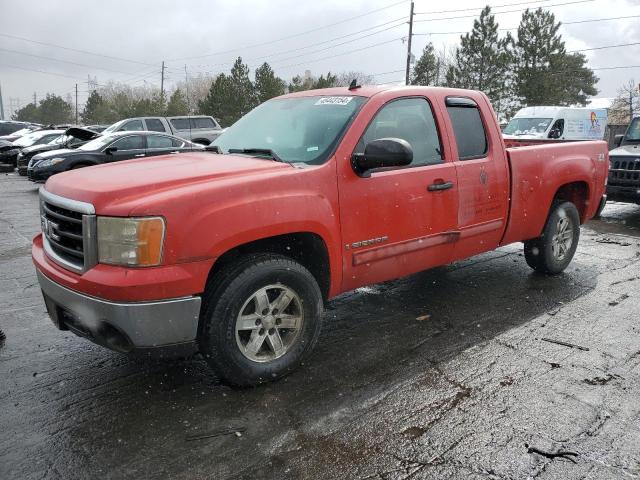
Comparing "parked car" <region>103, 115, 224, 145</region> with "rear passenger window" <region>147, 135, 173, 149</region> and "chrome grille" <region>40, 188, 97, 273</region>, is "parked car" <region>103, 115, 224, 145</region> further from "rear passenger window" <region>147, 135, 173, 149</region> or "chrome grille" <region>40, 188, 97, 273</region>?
"chrome grille" <region>40, 188, 97, 273</region>

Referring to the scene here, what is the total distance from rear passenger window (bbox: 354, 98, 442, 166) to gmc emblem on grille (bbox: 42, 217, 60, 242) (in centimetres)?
209

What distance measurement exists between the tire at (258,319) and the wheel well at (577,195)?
3.52 metres

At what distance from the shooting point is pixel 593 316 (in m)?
4.48

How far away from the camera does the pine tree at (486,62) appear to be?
4091 cm

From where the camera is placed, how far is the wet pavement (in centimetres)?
255

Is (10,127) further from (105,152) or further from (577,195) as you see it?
(577,195)

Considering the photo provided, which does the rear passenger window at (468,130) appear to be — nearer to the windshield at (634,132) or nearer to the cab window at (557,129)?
the windshield at (634,132)

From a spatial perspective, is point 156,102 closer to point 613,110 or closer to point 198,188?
point 613,110

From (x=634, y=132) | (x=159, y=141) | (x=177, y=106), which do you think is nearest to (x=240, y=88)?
(x=177, y=106)

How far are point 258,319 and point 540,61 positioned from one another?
43.2m

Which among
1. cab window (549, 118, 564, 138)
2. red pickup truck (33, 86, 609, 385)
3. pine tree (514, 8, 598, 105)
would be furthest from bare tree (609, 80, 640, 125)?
red pickup truck (33, 86, 609, 385)

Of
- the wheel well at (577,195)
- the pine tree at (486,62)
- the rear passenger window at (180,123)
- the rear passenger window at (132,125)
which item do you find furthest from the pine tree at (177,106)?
the wheel well at (577,195)

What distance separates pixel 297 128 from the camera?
3.87m

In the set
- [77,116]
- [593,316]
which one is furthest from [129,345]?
[77,116]
